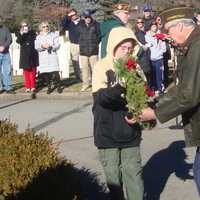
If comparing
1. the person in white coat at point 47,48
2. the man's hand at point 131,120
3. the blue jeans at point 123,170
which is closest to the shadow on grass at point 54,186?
the blue jeans at point 123,170

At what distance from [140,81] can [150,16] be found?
40.4ft

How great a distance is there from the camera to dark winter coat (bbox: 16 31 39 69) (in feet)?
59.7

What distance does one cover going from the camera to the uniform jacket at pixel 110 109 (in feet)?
21.3

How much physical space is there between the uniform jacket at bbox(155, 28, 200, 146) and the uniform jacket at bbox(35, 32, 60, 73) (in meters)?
12.0

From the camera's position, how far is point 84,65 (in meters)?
18.0

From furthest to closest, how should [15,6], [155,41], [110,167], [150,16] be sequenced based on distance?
[15,6] < [150,16] < [155,41] < [110,167]

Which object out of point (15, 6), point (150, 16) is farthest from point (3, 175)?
point (15, 6)

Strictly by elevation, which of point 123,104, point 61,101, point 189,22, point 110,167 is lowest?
point 61,101

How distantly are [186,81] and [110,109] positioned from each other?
153cm

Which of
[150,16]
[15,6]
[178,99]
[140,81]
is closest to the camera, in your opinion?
[178,99]

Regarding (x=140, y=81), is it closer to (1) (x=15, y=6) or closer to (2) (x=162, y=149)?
(2) (x=162, y=149)

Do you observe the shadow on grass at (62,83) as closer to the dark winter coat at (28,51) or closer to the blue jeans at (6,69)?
the blue jeans at (6,69)

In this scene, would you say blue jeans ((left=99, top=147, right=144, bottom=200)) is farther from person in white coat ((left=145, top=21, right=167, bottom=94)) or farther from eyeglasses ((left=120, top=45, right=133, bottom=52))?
person in white coat ((left=145, top=21, right=167, bottom=94))

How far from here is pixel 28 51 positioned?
59.8 ft
